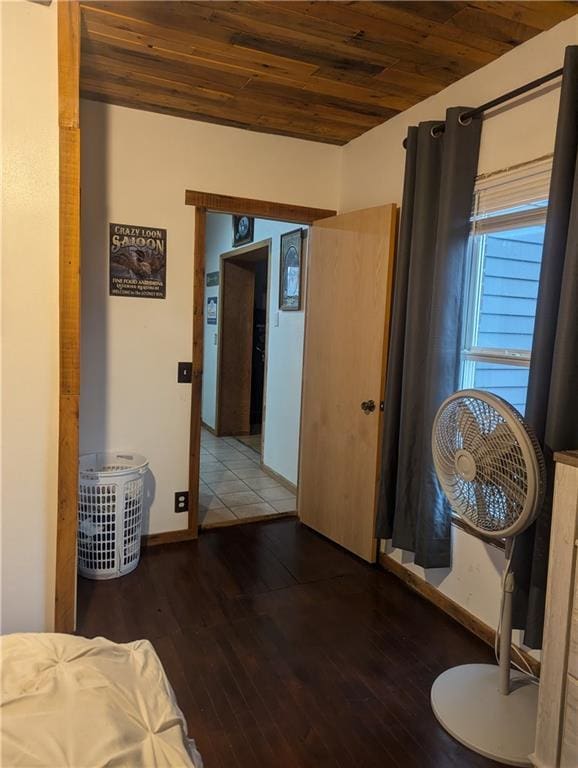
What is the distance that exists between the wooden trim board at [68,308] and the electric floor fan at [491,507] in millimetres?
1359

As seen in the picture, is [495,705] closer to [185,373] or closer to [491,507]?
[491,507]

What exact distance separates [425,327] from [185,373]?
4.68 ft

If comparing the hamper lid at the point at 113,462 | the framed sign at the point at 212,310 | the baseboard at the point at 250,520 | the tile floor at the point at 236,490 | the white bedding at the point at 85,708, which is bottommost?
the baseboard at the point at 250,520

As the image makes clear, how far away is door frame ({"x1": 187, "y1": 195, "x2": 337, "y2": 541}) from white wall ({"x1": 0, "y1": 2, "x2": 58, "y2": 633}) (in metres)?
1.19

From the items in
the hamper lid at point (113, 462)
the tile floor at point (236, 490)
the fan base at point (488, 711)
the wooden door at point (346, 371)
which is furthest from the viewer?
the tile floor at point (236, 490)

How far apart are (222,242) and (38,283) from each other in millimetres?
4086

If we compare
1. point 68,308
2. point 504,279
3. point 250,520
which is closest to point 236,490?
point 250,520

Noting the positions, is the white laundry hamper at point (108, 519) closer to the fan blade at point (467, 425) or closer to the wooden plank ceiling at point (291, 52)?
the fan blade at point (467, 425)

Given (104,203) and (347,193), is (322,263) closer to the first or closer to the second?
(347,193)

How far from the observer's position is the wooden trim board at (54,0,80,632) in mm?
1856

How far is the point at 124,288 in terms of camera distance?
2883mm

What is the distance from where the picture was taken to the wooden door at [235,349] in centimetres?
584

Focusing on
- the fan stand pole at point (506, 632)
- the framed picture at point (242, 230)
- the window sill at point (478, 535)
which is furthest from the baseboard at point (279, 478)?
the fan stand pole at point (506, 632)

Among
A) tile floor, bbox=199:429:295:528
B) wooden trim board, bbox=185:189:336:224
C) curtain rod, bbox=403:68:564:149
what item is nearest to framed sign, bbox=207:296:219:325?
tile floor, bbox=199:429:295:528
